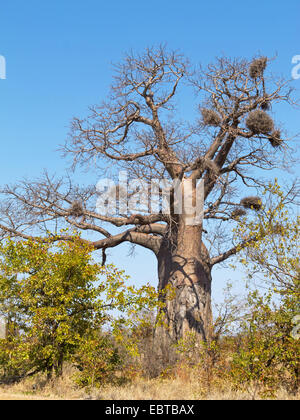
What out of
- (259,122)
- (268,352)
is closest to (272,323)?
(268,352)

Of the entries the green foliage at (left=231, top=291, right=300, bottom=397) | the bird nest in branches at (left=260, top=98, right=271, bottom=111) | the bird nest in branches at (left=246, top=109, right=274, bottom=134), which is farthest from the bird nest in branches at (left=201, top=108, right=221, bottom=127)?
the green foliage at (left=231, top=291, right=300, bottom=397)

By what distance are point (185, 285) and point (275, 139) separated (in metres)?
4.02

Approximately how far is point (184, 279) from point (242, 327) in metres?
3.24

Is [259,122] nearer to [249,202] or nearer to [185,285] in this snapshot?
[249,202]

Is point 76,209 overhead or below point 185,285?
overhead

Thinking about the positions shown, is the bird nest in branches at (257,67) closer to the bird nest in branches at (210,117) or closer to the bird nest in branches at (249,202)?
the bird nest in branches at (210,117)

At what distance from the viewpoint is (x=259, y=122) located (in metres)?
10.8

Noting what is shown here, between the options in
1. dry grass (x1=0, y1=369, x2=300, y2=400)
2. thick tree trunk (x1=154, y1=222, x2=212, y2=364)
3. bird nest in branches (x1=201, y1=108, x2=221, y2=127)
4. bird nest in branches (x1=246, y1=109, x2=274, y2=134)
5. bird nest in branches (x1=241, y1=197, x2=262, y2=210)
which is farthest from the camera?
bird nest in branches (x1=241, y1=197, x2=262, y2=210)

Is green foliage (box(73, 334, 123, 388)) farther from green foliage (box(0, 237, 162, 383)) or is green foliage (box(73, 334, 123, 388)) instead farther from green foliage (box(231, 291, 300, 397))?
green foliage (box(231, 291, 300, 397))

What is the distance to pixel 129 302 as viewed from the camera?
8.29m

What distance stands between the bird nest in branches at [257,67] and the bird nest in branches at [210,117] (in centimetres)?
129

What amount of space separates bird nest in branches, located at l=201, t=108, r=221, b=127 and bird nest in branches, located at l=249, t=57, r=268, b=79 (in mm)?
1287

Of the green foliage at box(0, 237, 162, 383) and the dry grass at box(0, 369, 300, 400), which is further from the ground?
the green foliage at box(0, 237, 162, 383)

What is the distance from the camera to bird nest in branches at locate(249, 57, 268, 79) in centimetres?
1135
